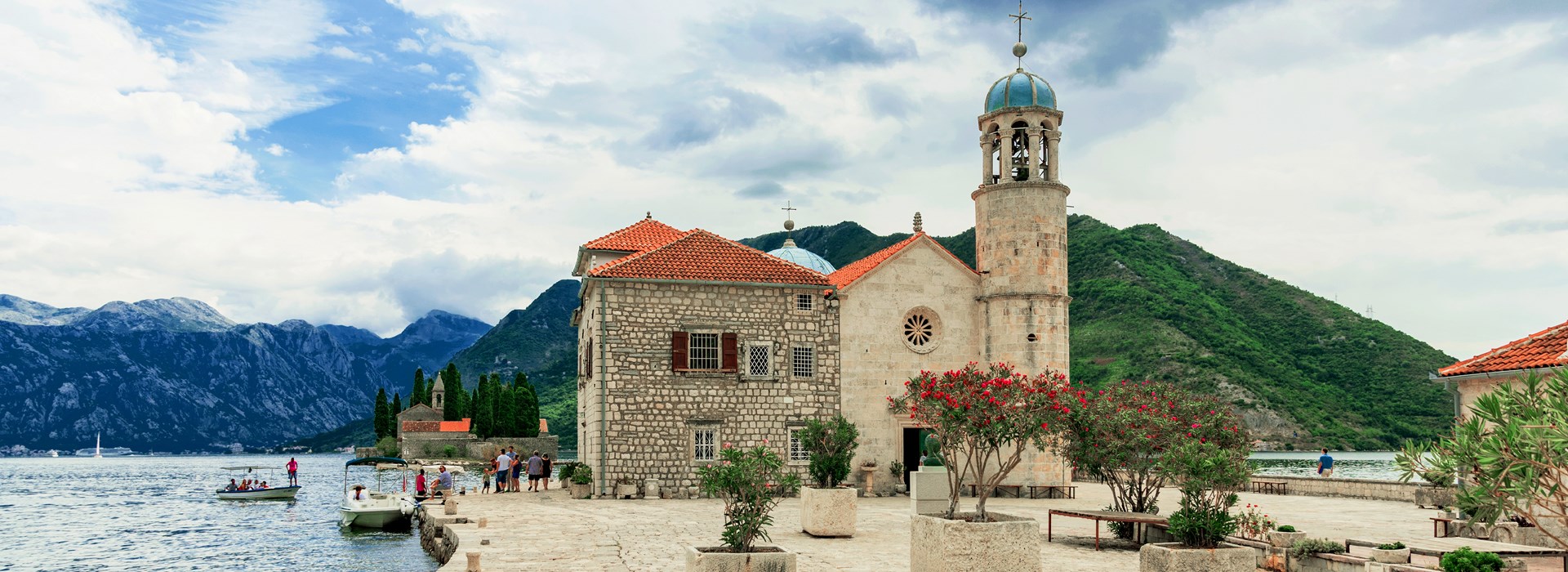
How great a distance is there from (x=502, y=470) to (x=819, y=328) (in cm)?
1164

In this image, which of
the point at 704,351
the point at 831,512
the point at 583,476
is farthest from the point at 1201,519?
the point at 583,476

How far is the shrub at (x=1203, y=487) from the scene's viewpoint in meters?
12.2

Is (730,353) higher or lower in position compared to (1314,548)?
higher

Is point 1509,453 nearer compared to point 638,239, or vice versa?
point 1509,453

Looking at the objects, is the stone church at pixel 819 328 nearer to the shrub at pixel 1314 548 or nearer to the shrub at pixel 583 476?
the shrub at pixel 583 476

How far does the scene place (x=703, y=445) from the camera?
98.4 feet

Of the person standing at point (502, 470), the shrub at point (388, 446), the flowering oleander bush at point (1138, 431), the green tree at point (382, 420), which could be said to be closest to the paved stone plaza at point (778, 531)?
the flowering oleander bush at point (1138, 431)

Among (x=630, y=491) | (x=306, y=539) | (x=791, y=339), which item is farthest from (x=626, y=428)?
(x=306, y=539)

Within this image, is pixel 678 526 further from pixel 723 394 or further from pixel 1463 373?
pixel 1463 373

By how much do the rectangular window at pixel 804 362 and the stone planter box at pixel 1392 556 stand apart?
18.4 m

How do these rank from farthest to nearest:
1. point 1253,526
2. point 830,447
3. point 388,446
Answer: point 388,446, point 830,447, point 1253,526

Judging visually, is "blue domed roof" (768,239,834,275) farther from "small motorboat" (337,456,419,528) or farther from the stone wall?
"small motorboat" (337,456,419,528)

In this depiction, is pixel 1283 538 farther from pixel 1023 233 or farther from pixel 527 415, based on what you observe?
pixel 527 415

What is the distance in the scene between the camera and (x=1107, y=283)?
8706 centimetres
